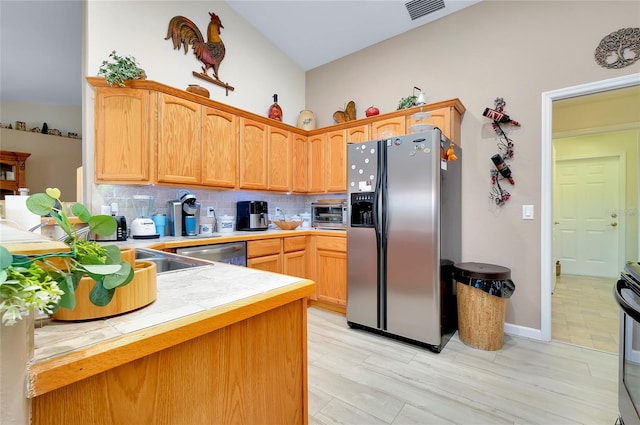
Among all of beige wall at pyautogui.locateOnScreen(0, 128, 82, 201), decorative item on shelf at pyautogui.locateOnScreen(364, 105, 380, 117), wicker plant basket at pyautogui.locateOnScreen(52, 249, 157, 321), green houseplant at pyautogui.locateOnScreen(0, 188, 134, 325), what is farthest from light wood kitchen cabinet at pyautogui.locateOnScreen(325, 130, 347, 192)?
beige wall at pyautogui.locateOnScreen(0, 128, 82, 201)

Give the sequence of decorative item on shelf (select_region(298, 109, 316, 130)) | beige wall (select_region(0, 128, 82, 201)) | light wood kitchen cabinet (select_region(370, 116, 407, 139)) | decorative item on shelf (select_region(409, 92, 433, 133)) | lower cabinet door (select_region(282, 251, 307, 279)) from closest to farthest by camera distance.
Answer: decorative item on shelf (select_region(409, 92, 433, 133)) → light wood kitchen cabinet (select_region(370, 116, 407, 139)) → lower cabinet door (select_region(282, 251, 307, 279)) → beige wall (select_region(0, 128, 82, 201)) → decorative item on shelf (select_region(298, 109, 316, 130))

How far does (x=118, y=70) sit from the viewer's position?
2.32 meters

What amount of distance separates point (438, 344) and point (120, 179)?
2982mm

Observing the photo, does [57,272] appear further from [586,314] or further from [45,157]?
[45,157]

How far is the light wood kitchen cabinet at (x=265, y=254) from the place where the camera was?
2.84 metres

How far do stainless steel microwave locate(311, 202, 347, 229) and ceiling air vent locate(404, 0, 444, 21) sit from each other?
87.9 inches

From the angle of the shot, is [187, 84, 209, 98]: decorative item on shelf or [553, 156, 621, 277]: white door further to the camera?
[553, 156, 621, 277]: white door

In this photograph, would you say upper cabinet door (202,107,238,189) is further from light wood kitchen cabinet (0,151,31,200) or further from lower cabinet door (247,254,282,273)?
light wood kitchen cabinet (0,151,31,200)

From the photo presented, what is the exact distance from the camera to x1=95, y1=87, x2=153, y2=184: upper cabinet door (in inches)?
94.3

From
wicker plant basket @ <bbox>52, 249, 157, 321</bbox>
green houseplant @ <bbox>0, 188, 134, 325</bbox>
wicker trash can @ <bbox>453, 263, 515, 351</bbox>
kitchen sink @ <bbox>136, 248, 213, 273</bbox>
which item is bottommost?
wicker trash can @ <bbox>453, 263, 515, 351</bbox>

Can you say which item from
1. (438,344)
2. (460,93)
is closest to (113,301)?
(438,344)

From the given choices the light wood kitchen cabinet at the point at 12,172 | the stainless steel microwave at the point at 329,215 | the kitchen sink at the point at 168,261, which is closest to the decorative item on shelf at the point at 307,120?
the stainless steel microwave at the point at 329,215

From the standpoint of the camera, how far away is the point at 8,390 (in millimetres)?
370

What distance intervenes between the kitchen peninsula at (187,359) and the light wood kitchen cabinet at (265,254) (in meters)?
1.86
